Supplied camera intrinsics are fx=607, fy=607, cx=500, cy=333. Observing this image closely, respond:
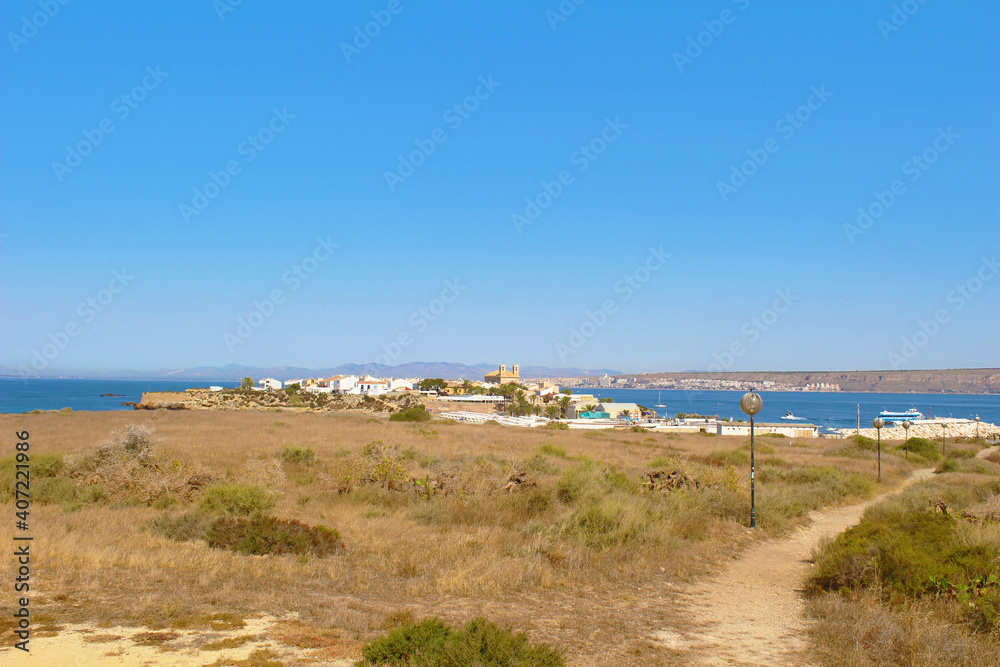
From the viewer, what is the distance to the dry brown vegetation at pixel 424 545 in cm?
685

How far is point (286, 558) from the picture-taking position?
29.9ft

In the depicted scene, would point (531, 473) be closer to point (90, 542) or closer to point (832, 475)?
point (832, 475)

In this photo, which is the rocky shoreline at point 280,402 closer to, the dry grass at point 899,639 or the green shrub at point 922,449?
the green shrub at point 922,449

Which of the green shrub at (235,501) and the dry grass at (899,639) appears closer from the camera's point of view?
the dry grass at (899,639)

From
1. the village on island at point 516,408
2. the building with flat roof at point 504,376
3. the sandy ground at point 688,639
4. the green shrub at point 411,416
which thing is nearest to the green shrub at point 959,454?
the village on island at point 516,408

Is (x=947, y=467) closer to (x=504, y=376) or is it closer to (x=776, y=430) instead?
(x=776, y=430)

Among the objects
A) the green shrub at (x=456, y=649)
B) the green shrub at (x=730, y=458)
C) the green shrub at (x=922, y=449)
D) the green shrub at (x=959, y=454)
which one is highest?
the green shrub at (x=456, y=649)

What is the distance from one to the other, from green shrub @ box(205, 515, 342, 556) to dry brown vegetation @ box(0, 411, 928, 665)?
28 centimetres

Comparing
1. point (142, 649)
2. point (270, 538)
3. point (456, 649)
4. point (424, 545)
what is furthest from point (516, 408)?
point (456, 649)

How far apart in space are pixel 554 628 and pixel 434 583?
205 centimetres

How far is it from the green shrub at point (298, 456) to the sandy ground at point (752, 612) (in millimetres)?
13532

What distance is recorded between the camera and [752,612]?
7.93 meters

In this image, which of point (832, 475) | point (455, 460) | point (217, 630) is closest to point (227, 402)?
point (455, 460)

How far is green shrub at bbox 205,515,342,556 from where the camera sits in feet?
31.1
